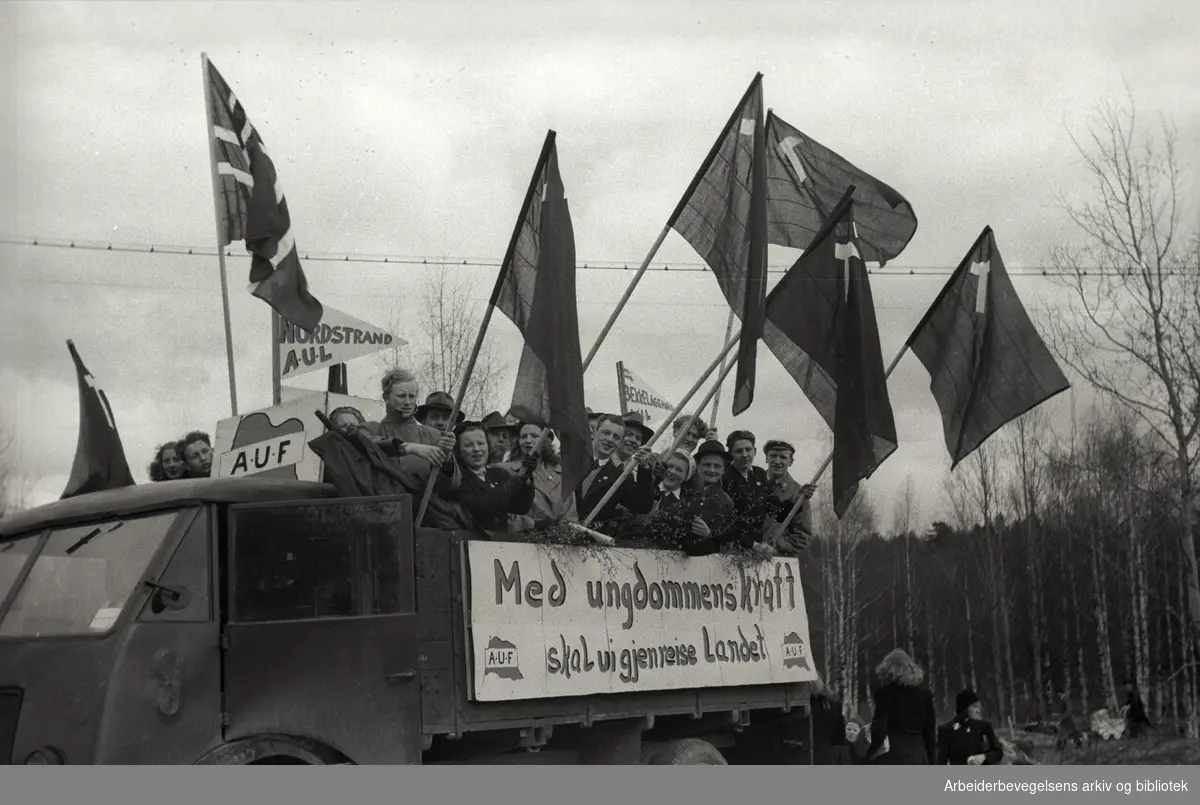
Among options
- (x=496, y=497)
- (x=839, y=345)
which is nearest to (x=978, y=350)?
(x=839, y=345)

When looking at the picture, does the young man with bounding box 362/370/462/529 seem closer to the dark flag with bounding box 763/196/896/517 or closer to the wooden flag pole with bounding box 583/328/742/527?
the wooden flag pole with bounding box 583/328/742/527

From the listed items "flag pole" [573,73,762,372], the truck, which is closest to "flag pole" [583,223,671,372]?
"flag pole" [573,73,762,372]

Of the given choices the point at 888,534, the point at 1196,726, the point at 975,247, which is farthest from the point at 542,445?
the point at 888,534

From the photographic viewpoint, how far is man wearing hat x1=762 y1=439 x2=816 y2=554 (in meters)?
9.60

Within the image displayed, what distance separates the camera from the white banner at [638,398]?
520 inches

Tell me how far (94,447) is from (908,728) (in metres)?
5.72

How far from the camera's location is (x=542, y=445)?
908cm

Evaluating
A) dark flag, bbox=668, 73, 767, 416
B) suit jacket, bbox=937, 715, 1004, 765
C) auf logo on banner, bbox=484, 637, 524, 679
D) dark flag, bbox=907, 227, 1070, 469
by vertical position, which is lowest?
suit jacket, bbox=937, 715, 1004, 765

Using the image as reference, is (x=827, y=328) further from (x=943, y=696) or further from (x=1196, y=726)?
(x=943, y=696)

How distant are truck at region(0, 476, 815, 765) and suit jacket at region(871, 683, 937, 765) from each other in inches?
83.9

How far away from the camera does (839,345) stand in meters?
9.80

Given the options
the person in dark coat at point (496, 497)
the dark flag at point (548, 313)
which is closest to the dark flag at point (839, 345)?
the dark flag at point (548, 313)

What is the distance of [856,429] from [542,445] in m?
2.24
